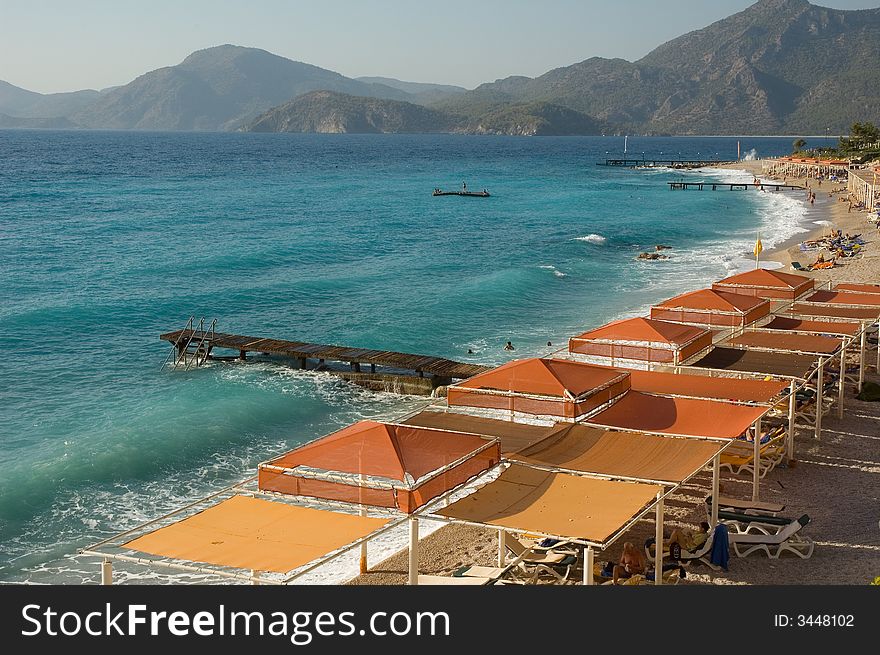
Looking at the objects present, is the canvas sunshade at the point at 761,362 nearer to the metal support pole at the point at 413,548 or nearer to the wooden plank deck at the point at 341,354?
the wooden plank deck at the point at 341,354

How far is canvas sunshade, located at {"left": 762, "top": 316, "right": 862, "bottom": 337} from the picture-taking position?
69.9 ft

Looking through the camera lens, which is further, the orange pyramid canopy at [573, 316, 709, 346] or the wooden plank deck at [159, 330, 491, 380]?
the wooden plank deck at [159, 330, 491, 380]

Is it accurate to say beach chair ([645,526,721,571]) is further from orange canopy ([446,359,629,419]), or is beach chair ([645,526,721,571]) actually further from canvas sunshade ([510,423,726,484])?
orange canopy ([446,359,629,419])

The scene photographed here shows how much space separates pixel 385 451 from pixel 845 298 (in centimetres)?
1659

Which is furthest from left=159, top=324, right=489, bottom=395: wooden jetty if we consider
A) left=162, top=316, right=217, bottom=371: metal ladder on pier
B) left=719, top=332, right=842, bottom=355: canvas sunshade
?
→ left=719, top=332, right=842, bottom=355: canvas sunshade

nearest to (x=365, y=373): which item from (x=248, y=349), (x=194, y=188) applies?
(x=248, y=349)

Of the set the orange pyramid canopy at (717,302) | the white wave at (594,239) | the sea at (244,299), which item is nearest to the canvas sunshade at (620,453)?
the sea at (244,299)

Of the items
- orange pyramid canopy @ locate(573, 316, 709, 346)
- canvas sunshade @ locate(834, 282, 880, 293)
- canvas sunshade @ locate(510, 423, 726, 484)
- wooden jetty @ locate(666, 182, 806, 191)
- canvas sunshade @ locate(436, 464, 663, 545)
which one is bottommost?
canvas sunshade @ locate(436, 464, 663, 545)

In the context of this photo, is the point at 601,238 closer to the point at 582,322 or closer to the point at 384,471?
the point at 582,322

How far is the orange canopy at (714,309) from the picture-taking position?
21500 mm

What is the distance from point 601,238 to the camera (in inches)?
2290

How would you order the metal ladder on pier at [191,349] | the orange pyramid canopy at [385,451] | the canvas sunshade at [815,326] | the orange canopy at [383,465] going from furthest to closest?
the metal ladder on pier at [191,349], the canvas sunshade at [815,326], the orange pyramid canopy at [385,451], the orange canopy at [383,465]

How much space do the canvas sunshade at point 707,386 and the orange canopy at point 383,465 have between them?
5.23 meters

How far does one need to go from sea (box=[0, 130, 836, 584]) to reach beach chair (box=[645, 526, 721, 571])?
14.4 ft
